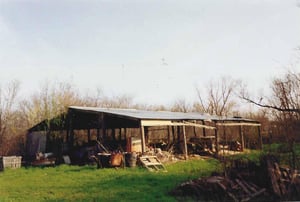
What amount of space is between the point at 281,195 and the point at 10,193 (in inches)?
316

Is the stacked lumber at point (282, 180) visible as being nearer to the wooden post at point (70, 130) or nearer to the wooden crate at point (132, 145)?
the wooden crate at point (132, 145)

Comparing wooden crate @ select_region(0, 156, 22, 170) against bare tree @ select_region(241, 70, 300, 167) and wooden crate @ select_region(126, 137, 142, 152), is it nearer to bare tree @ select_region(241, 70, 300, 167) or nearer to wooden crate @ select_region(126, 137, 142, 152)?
wooden crate @ select_region(126, 137, 142, 152)

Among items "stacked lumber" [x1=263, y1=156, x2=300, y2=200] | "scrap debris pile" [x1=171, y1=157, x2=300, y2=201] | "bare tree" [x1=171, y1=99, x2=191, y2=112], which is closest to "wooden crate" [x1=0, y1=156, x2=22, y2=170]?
"scrap debris pile" [x1=171, y1=157, x2=300, y2=201]

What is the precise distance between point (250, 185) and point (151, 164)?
24.0ft

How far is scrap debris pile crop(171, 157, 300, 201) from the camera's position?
8844 mm

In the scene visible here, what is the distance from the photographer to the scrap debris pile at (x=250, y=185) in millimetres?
8844

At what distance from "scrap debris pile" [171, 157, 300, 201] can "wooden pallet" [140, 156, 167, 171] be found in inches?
242

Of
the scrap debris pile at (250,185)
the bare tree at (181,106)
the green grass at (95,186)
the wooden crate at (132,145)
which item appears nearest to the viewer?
the scrap debris pile at (250,185)

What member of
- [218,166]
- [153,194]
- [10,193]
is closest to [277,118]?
[218,166]

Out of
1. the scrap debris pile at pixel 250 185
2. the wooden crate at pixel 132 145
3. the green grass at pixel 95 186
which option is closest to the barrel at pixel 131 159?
the green grass at pixel 95 186

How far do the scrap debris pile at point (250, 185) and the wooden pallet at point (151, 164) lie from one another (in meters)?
6.14

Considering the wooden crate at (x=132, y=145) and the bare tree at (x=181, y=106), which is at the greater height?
the bare tree at (x=181, y=106)

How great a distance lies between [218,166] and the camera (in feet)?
38.0

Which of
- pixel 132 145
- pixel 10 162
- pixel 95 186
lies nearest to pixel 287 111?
pixel 95 186
